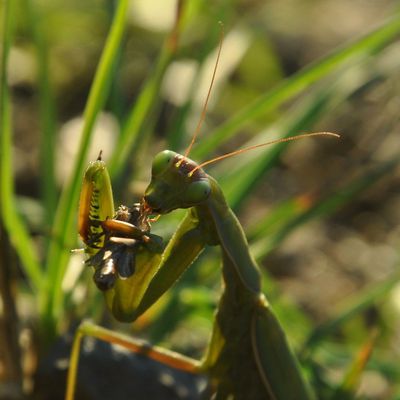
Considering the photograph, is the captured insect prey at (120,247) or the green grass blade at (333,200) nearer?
the captured insect prey at (120,247)

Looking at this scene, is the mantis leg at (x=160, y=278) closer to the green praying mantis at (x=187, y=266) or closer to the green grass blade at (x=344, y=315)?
the green praying mantis at (x=187, y=266)

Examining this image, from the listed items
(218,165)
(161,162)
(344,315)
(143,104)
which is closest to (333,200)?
(344,315)

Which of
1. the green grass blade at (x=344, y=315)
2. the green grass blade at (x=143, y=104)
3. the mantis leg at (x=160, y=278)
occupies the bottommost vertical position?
the green grass blade at (x=344, y=315)

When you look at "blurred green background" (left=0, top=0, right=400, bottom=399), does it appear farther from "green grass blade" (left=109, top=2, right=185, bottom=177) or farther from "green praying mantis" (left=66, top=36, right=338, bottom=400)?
"green praying mantis" (left=66, top=36, right=338, bottom=400)

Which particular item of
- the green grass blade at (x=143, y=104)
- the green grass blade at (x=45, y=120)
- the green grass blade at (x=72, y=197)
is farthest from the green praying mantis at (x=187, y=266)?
the green grass blade at (x=45, y=120)

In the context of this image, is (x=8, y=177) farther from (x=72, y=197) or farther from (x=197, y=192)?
(x=197, y=192)

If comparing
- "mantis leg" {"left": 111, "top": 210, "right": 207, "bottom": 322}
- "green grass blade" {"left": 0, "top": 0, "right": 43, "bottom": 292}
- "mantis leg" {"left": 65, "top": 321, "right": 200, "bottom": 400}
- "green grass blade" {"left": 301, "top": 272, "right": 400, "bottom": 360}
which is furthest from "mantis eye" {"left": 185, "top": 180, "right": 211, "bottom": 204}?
"green grass blade" {"left": 301, "top": 272, "right": 400, "bottom": 360}

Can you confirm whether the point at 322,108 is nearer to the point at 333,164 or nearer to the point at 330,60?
the point at 330,60

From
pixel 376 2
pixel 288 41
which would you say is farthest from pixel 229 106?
pixel 376 2
